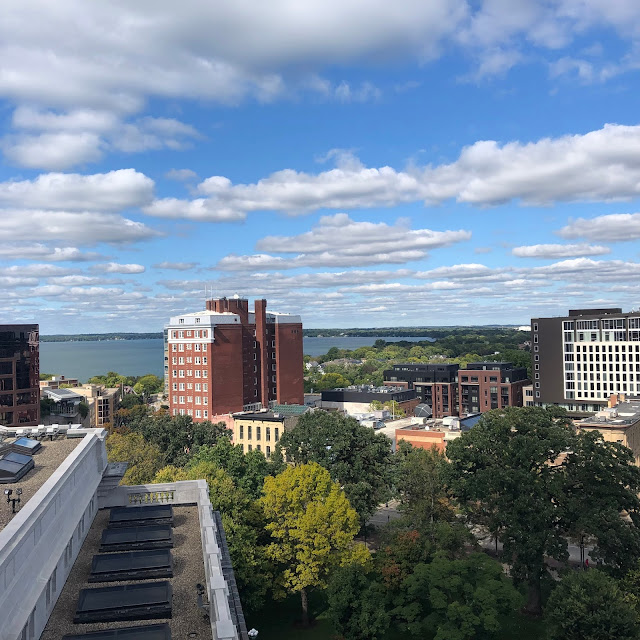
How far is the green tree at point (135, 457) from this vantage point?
193 feet

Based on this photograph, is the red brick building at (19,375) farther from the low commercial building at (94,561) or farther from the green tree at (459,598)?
the green tree at (459,598)

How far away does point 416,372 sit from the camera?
158 metres

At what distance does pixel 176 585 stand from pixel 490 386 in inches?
5232

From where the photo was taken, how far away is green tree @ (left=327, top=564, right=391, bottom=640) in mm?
34438

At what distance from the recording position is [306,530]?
132ft

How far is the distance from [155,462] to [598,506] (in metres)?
46.6

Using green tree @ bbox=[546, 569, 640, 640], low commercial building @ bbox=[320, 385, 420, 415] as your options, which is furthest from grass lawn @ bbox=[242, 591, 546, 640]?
low commercial building @ bbox=[320, 385, 420, 415]

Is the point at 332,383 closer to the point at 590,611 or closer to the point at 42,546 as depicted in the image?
the point at 590,611

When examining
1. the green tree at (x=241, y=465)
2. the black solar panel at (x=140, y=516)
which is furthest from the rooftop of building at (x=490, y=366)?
the black solar panel at (x=140, y=516)

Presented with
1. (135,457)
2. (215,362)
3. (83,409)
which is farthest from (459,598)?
(83,409)

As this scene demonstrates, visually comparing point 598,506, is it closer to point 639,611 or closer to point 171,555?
point 639,611

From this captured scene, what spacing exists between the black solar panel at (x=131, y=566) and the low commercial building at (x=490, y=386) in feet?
428

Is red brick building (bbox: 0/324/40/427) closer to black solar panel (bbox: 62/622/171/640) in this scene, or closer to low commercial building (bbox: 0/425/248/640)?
low commercial building (bbox: 0/425/248/640)

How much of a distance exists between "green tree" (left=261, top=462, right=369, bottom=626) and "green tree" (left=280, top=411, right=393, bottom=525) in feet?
49.0
